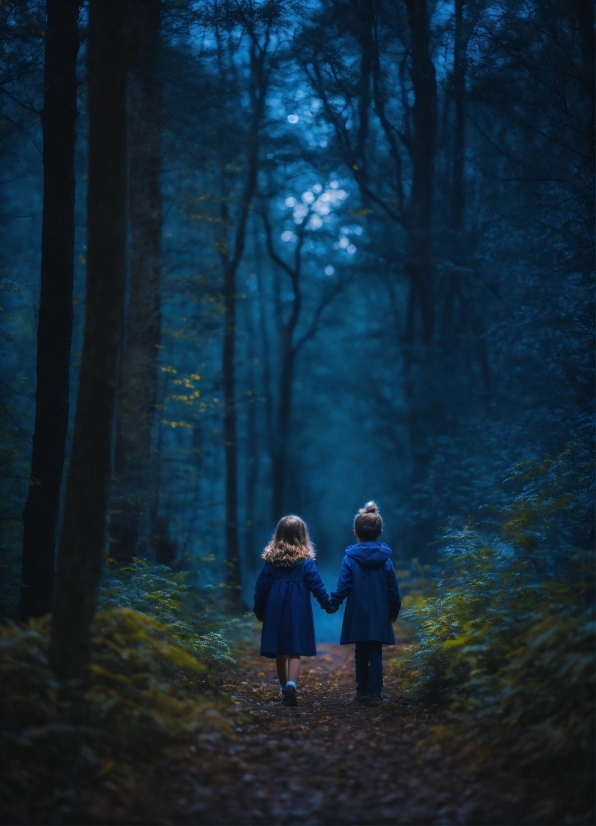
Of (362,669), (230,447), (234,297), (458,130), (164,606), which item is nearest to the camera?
(362,669)

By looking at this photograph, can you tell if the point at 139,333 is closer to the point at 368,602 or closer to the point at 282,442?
the point at 368,602

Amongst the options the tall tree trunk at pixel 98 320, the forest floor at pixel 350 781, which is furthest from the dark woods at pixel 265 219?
the forest floor at pixel 350 781

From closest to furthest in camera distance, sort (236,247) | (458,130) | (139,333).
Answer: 1. (139,333)
2. (458,130)
3. (236,247)

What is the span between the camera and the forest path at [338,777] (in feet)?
16.4

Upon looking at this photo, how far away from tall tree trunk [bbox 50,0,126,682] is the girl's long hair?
3.46 m

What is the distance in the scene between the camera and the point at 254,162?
62.4ft

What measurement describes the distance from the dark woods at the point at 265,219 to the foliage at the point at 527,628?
1.86ft

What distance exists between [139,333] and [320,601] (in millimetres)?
7426

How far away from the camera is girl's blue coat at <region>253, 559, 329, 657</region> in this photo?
8.69m

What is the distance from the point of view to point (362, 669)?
8953 millimetres

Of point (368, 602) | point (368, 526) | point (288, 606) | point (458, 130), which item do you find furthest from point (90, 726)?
point (458, 130)

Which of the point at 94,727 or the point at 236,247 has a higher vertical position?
the point at 236,247

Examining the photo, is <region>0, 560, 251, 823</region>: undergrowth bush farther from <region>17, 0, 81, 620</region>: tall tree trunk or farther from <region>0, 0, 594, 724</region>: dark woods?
<region>17, 0, 81, 620</region>: tall tree trunk

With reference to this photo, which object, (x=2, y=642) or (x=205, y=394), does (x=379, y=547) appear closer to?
(x=2, y=642)
